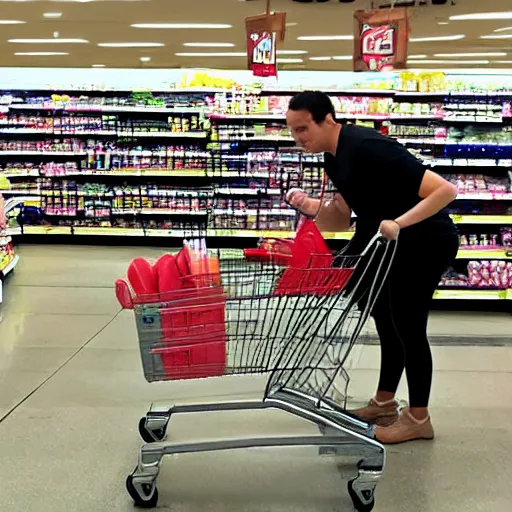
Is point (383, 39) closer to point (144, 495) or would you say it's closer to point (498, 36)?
point (144, 495)

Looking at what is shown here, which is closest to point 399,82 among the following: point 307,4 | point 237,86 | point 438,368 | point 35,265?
point 307,4

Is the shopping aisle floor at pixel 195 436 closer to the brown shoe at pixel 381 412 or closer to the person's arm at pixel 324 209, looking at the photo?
the brown shoe at pixel 381 412

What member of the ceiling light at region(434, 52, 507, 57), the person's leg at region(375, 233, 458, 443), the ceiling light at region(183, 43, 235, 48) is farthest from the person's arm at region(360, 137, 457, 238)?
the ceiling light at region(434, 52, 507, 57)

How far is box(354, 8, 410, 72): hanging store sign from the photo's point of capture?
444 cm

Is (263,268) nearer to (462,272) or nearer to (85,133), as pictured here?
(462,272)

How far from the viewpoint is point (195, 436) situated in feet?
9.36

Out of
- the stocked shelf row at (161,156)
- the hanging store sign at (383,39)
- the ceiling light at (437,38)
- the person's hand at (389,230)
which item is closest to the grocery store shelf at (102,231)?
the stocked shelf row at (161,156)

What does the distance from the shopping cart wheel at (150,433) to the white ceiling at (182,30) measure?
4.81 metres

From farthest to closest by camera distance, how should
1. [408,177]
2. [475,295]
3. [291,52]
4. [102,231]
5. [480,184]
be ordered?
[291,52] → [102,231] → [480,184] → [475,295] → [408,177]

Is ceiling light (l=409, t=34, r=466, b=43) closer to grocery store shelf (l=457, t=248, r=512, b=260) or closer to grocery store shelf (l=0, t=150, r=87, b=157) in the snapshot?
grocery store shelf (l=457, t=248, r=512, b=260)

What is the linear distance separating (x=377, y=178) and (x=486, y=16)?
5.43 m

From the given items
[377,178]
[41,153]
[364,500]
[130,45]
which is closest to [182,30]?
[130,45]

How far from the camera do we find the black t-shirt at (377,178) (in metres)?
2.45

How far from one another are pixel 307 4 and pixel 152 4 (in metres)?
1.55
